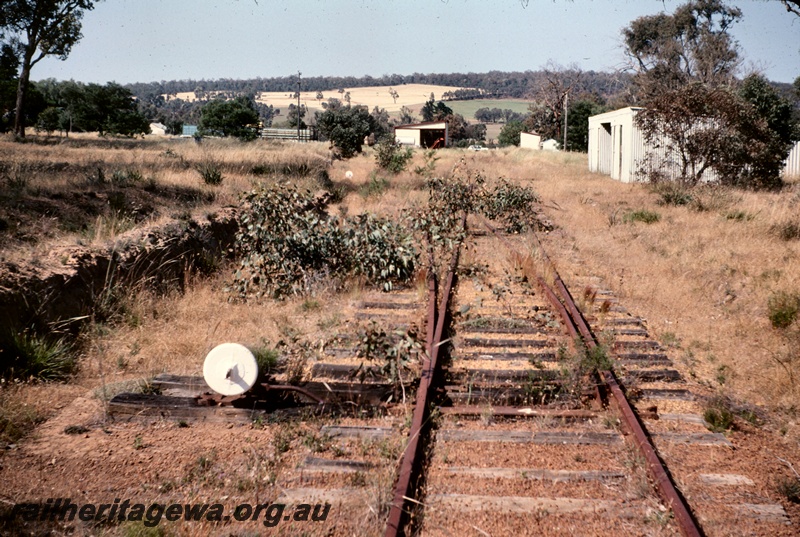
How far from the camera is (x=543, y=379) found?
5559mm

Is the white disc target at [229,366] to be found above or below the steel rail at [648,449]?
above

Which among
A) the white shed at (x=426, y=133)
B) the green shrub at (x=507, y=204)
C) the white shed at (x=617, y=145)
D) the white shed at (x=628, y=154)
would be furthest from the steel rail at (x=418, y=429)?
the white shed at (x=426, y=133)

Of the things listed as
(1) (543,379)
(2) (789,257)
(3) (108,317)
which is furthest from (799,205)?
(3) (108,317)

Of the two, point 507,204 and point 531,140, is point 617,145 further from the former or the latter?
point 531,140

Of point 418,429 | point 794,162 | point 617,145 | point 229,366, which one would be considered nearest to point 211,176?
point 229,366

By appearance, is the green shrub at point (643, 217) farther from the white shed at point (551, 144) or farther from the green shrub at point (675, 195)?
the white shed at point (551, 144)

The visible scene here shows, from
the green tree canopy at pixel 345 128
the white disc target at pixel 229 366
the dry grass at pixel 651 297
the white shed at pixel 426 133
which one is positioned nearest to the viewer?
the white disc target at pixel 229 366

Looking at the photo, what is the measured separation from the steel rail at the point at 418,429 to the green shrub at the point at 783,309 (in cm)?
393

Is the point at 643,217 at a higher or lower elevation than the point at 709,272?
higher

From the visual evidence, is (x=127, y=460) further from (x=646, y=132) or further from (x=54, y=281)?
(x=646, y=132)

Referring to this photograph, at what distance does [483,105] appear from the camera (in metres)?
175

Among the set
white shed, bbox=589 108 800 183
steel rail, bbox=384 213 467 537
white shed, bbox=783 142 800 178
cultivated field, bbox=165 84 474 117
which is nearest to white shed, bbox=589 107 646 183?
white shed, bbox=589 108 800 183

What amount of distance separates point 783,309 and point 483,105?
174 m

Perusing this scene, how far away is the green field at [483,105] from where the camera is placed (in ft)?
545
